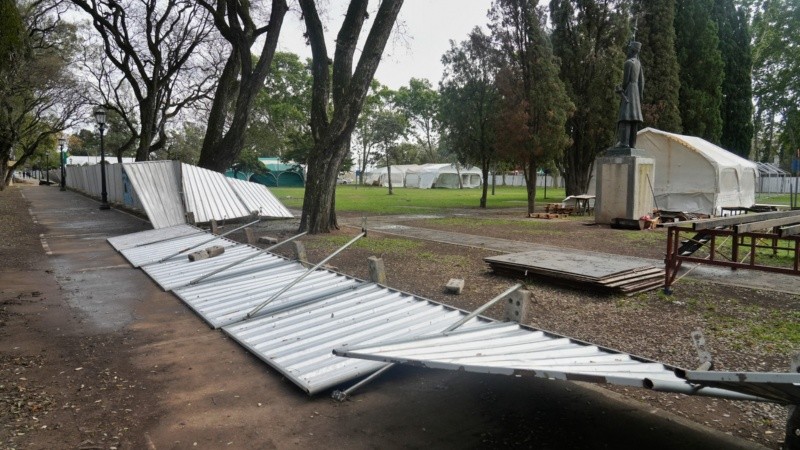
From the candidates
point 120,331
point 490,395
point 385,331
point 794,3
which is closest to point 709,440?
point 490,395

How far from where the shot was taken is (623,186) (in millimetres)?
19328

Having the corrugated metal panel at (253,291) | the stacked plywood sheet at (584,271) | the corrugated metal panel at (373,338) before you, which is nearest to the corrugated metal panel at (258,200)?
the corrugated metal panel at (373,338)

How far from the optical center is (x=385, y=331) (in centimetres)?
554

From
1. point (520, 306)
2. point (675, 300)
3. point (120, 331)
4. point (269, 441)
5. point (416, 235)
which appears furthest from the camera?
point (416, 235)

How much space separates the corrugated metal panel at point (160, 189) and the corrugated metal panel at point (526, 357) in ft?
39.1

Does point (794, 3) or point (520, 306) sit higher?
point (794, 3)

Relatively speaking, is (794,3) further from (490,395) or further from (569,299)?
(490,395)

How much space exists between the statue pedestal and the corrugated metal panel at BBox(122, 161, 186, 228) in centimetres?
1426

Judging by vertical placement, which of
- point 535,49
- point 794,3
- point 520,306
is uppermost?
point 794,3

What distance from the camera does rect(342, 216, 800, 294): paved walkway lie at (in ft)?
Answer: 30.2

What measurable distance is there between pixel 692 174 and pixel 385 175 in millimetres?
47921

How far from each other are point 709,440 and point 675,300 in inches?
181

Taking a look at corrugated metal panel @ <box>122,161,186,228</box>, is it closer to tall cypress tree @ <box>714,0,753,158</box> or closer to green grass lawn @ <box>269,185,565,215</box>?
green grass lawn @ <box>269,185,565,215</box>

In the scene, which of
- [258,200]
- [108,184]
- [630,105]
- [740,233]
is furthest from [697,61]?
[108,184]
